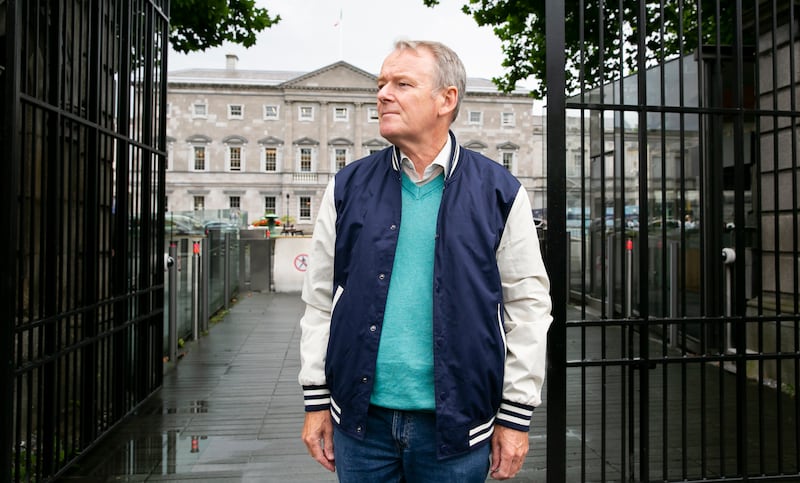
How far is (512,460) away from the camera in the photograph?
2.07 meters

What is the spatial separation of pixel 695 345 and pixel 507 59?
706cm

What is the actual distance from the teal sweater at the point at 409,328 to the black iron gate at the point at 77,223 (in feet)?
7.06

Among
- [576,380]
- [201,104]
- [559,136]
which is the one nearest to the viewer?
[559,136]

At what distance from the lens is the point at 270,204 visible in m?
63.0

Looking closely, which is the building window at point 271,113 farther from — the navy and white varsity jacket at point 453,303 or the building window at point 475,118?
the navy and white varsity jacket at point 453,303

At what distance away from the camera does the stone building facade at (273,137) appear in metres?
62.1

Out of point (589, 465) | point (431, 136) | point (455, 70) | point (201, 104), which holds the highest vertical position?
point (201, 104)

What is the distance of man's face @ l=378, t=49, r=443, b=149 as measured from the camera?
210 centimetres

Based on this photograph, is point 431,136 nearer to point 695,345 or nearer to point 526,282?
point 526,282

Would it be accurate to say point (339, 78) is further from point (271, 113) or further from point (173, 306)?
point (173, 306)

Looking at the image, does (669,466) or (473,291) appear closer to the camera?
(473,291)

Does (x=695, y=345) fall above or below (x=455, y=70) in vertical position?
below

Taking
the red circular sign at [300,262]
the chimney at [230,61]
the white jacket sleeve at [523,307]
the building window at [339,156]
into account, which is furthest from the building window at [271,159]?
the white jacket sleeve at [523,307]

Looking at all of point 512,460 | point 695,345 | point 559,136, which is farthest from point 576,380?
point 512,460
